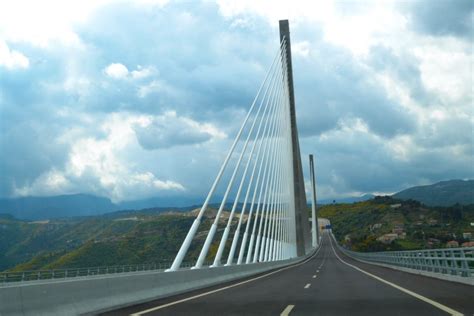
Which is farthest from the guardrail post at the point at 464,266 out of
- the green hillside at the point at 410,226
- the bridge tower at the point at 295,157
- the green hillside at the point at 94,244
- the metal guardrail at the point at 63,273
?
the green hillside at the point at 94,244

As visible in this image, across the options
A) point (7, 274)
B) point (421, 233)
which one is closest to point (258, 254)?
point (7, 274)

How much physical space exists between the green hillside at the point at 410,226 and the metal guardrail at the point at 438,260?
41.0ft

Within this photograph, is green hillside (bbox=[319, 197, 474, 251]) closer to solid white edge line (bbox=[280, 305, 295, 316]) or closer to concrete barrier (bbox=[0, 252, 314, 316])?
concrete barrier (bbox=[0, 252, 314, 316])

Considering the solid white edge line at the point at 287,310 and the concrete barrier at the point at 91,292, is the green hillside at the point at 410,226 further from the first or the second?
the solid white edge line at the point at 287,310

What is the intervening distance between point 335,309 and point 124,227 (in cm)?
11070

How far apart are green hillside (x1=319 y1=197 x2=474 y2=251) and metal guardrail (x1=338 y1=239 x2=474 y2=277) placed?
12484 mm

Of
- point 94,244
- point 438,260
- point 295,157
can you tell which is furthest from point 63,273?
point 94,244

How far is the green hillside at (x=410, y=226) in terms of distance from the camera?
61000 mm

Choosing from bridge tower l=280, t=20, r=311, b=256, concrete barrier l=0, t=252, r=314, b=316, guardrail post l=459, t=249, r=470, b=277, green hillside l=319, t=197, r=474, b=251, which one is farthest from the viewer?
green hillside l=319, t=197, r=474, b=251

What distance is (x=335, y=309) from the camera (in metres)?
10.8

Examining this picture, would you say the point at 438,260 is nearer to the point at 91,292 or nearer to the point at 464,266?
the point at 464,266

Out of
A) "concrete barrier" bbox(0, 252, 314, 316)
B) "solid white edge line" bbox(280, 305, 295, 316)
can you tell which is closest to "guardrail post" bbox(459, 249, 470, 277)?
"concrete barrier" bbox(0, 252, 314, 316)

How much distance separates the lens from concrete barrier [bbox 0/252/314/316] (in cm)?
823

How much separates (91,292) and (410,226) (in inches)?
3549
